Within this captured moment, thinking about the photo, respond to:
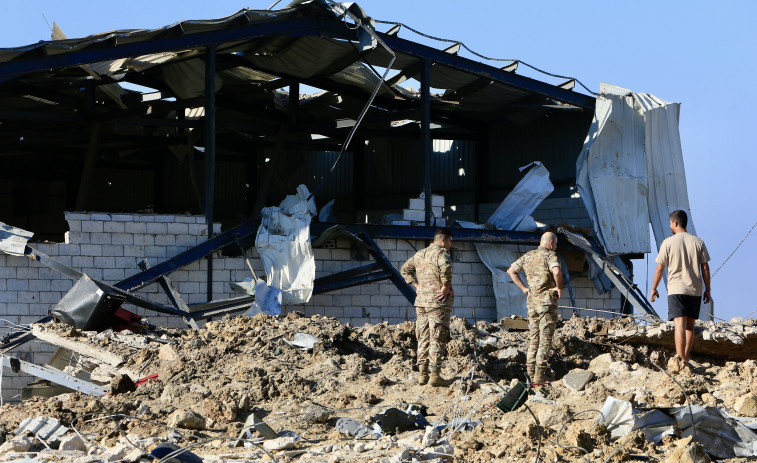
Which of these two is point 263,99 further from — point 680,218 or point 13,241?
point 680,218

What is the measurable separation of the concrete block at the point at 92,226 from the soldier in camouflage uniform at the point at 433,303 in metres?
6.04

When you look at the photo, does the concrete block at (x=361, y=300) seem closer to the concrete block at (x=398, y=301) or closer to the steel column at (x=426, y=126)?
the concrete block at (x=398, y=301)

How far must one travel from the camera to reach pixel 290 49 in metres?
16.0

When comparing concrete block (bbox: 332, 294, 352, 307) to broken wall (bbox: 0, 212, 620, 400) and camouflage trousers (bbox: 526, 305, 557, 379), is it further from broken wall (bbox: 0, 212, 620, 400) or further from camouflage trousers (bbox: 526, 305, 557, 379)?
camouflage trousers (bbox: 526, 305, 557, 379)

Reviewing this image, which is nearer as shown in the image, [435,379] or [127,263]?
[435,379]

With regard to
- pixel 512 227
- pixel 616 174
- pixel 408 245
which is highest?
pixel 616 174

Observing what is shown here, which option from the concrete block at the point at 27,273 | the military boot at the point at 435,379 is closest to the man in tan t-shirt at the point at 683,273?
the military boot at the point at 435,379

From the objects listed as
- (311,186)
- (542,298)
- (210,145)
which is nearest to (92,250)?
(210,145)

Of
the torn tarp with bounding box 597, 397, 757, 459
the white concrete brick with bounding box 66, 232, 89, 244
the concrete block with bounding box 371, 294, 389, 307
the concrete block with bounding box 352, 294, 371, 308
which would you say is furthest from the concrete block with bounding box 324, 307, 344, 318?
the torn tarp with bounding box 597, 397, 757, 459

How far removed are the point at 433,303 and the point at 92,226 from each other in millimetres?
6440

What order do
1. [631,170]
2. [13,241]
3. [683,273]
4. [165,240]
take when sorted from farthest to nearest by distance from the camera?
[631,170]
[165,240]
[13,241]
[683,273]

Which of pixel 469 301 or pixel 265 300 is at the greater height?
pixel 265 300

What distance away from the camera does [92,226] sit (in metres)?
13.8

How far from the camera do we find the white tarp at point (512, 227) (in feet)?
55.7
